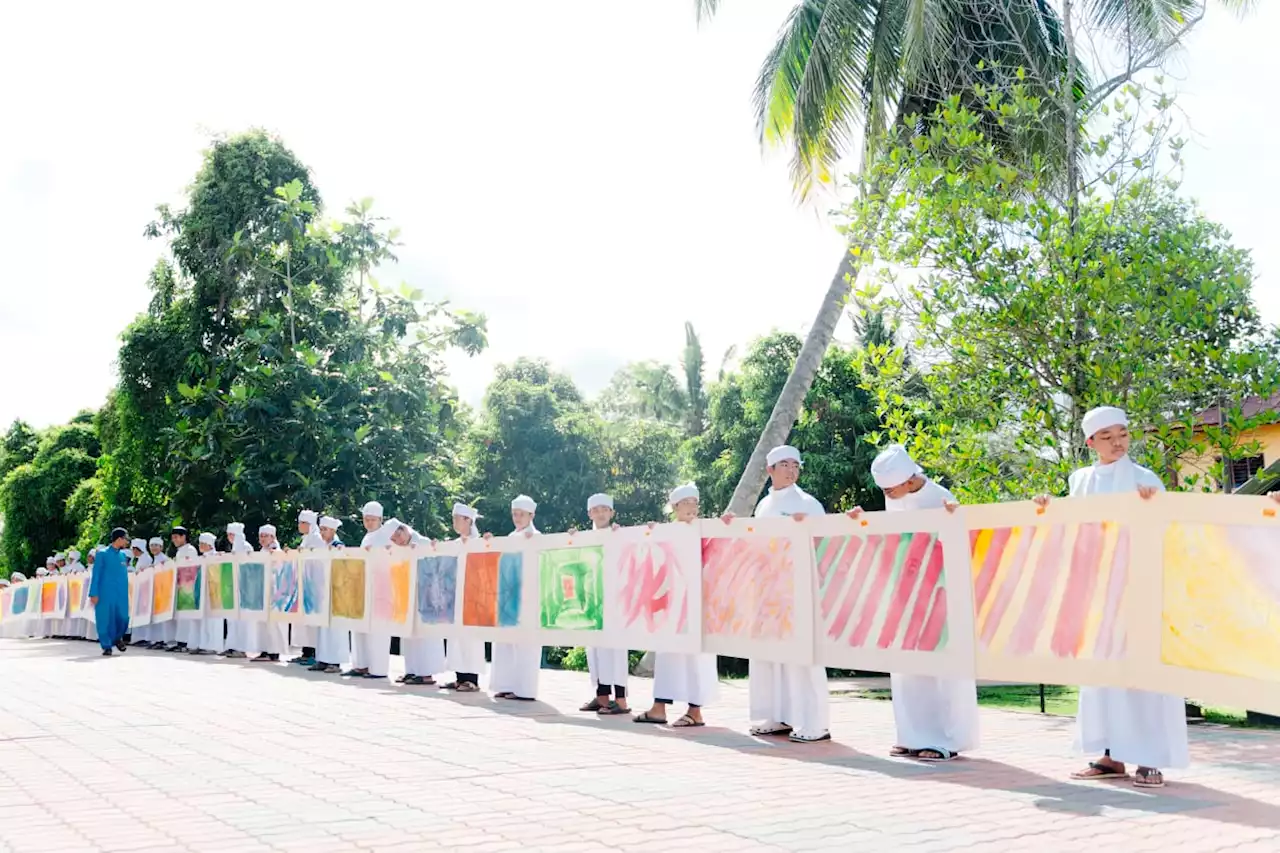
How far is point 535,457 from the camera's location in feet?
140

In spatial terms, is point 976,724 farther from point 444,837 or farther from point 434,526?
point 434,526

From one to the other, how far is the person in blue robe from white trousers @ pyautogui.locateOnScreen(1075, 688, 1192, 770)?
1694 centimetres

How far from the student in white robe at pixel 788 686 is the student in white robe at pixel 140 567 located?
16082mm

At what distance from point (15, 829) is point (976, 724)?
5.48 metres

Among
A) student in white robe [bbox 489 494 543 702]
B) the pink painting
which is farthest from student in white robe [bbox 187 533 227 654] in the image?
the pink painting

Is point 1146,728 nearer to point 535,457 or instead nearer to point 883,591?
point 883,591

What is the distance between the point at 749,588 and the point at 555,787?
284 centimetres

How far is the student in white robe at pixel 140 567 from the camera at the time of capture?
22.2 m

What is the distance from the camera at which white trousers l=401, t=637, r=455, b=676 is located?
13906 mm

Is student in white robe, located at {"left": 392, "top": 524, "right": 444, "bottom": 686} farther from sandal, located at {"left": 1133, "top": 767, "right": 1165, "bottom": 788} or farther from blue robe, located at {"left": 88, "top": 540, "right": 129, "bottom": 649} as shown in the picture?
sandal, located at {"left": 1133, "top": 767, "right": 1165, "bottom": 788}

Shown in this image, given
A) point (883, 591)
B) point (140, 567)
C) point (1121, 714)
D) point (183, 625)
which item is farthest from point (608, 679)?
point (140, 567)

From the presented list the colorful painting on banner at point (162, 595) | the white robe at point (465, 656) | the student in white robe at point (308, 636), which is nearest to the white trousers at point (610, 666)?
the white robe at point (465, 656)

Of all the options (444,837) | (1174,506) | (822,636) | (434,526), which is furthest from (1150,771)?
(434,526)

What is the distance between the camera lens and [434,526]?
83.7 feet
